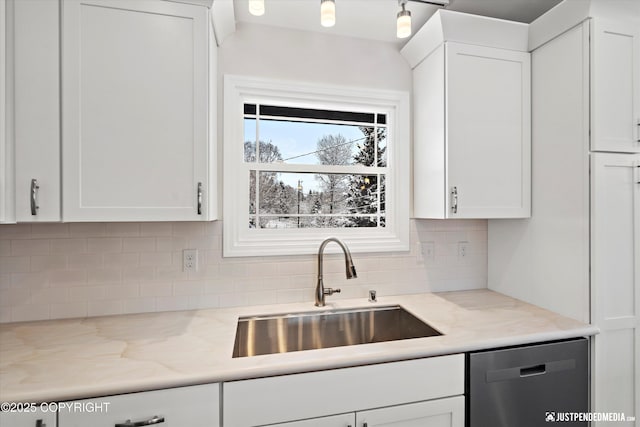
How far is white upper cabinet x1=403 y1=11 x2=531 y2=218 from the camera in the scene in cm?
169

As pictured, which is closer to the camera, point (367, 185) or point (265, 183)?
point (265, 183)

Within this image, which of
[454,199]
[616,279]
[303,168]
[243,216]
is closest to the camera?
[616,279]

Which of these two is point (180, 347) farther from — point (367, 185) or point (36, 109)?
point (367, 185)

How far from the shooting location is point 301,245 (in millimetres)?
1888

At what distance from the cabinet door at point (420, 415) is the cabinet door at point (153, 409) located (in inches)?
21.1

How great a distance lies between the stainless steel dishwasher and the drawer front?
94 mm

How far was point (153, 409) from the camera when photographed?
104 centimetres

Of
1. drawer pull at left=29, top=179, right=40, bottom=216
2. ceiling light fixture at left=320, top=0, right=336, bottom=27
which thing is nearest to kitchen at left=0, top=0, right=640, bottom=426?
drawer pull at left=29, top=179, right=40, bottom=216

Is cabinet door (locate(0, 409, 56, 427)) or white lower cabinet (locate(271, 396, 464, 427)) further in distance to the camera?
white lower cabinet (locate(271, 396, 464, 427))

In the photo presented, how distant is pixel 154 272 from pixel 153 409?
799 mm

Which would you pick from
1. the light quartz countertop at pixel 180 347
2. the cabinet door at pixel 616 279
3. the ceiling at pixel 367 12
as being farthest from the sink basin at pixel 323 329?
the ceiling at pixel 367 12

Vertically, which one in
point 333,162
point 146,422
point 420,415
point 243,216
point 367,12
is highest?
point 367,12

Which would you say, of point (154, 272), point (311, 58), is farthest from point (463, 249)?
point (154, 272)

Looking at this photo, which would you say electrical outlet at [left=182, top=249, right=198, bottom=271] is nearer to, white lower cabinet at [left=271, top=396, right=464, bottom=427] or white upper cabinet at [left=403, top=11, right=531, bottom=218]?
white lower cabinet at [left=271, top=396, right=464, bottom=427]
